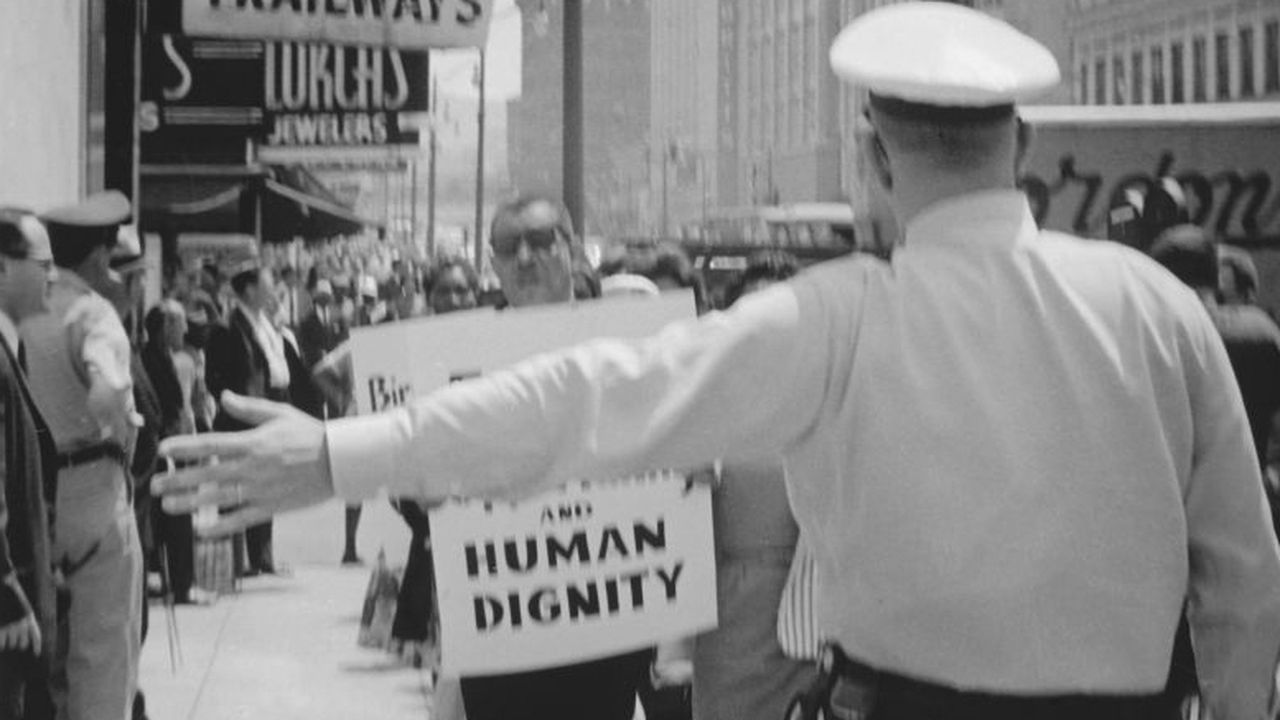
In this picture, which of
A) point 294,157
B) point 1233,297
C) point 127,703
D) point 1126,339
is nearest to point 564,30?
point 294,157

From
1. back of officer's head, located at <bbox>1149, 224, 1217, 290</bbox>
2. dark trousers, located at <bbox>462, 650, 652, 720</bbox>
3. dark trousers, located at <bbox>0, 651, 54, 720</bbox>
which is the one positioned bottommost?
dark trousers, located at <bbox>0, 651, 54, 720</bbox>

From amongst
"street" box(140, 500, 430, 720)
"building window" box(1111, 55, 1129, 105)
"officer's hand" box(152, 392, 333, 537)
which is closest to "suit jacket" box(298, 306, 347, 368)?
"street" box(140, 500, 430, 720)

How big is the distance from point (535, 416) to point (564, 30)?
17784 mm

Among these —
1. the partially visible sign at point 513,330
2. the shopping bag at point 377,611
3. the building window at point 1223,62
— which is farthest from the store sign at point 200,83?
the building window at point 1223,62

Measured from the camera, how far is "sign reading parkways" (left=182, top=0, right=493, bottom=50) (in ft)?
42.2

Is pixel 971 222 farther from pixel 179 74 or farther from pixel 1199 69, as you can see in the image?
pixel 1199 69

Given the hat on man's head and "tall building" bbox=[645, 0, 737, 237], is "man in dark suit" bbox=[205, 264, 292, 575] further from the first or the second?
"tall building" bbox=[645, 0, 737, 237]

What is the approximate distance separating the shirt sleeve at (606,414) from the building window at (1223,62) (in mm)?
75081

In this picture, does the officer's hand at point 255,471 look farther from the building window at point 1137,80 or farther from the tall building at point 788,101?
the tall building at point 788,101

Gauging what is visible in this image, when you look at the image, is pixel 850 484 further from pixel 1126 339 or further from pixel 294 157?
pixel 294 157

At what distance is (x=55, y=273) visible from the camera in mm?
7051

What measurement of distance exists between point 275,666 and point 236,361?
3082mm

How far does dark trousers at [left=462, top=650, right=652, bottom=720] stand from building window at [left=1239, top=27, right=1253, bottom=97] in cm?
7184

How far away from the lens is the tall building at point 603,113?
381 feet
